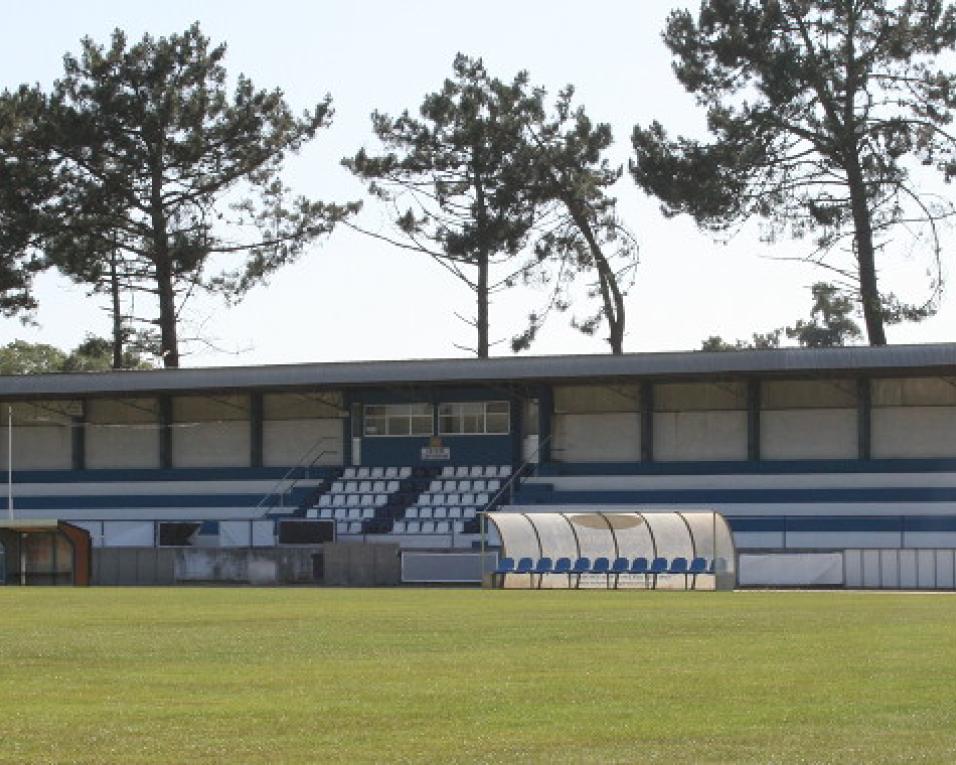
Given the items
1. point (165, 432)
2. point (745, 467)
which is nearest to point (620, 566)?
point (745, 467)

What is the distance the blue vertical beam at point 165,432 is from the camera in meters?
73.9

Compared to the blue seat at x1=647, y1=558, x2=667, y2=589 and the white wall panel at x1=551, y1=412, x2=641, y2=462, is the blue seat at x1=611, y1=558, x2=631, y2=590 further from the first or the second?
the white wall panel at x1=551, y1=412, x2=641, y2=462

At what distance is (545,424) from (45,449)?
18.0m

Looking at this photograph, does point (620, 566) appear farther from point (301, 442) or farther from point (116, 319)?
point (116, 319)

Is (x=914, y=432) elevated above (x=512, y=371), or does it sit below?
below

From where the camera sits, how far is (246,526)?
6531 centimetres

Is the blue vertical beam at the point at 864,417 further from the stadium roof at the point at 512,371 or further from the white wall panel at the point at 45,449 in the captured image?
the white wall panel at the point at 45,449

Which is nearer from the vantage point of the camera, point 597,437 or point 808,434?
point 808,434

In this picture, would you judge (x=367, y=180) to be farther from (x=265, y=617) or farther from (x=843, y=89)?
(x=265, y=617)

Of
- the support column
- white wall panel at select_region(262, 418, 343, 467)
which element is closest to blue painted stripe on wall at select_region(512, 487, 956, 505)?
white wall panel at select_region(262, 418, 343, 467)

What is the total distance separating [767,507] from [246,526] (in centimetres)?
1505

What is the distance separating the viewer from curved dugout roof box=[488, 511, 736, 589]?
52.8 m

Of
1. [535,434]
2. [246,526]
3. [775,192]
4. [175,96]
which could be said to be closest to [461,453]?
[535,434]

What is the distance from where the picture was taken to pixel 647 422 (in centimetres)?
6719
